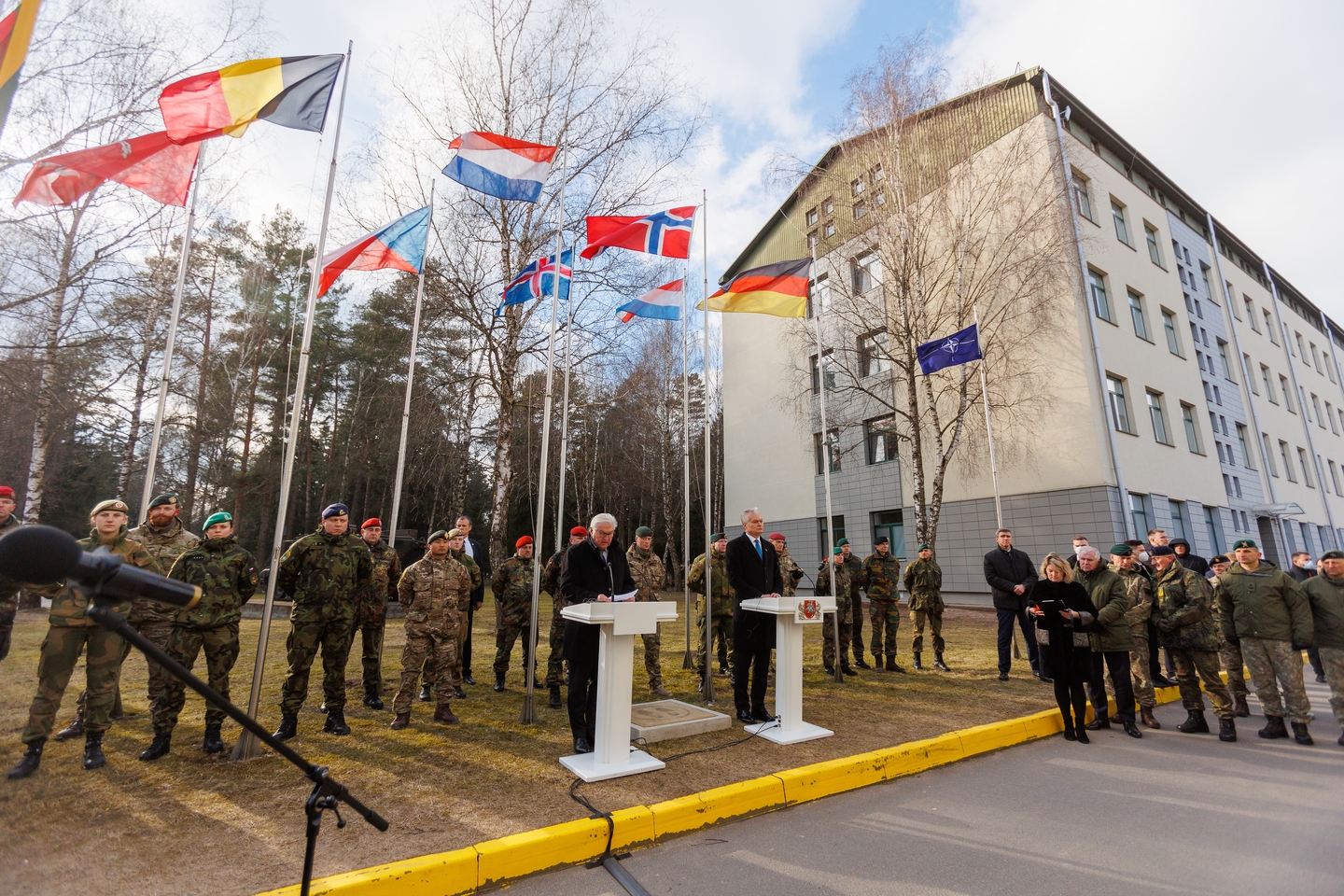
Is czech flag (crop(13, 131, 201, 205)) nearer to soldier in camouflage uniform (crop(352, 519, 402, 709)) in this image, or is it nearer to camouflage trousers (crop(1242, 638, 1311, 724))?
soldier in camouflage uniform (crop(352, 519, 402, 709))

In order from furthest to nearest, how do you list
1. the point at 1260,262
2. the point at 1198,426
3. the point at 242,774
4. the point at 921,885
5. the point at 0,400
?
the point at 1260,262
the point at 1198,426
the point at 242,774
the point at 921,885
the point at 0,400

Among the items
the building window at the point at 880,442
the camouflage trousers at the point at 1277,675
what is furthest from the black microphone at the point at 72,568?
the building window at the point at 880,442

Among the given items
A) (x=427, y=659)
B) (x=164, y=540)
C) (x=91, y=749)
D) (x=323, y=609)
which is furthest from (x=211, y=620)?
(x=91, y=749)

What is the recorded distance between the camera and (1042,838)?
397 cm

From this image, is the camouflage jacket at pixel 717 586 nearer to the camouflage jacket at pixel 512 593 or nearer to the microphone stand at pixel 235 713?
the camouflage jacket at pixel 512 593

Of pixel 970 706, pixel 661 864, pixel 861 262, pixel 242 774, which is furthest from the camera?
pixel 861 262

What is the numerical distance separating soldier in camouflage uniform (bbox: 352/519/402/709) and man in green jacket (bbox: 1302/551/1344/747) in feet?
33.0

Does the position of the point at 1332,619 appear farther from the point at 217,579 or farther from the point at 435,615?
the point at 217,579

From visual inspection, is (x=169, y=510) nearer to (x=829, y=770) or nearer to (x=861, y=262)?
(x=829, y=770)

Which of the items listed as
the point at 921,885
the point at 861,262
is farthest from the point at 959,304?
the point at 921,885

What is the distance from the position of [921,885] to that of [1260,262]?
1663 inches

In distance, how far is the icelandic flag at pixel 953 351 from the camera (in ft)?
37.8

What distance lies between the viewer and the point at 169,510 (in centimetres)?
630

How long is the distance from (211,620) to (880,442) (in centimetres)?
2055
